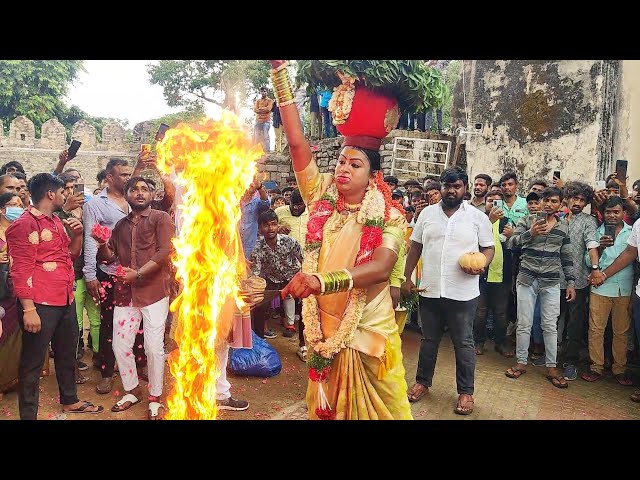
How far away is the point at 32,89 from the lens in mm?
28391

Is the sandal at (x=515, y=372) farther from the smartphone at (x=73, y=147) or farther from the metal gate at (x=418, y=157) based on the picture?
the metal gate at (x=418, y=157)

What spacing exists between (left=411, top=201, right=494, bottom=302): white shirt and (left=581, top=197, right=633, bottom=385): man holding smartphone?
1.74 metres

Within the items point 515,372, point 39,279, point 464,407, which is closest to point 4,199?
point 39,279

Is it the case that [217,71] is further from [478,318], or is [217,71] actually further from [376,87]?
[376,87]

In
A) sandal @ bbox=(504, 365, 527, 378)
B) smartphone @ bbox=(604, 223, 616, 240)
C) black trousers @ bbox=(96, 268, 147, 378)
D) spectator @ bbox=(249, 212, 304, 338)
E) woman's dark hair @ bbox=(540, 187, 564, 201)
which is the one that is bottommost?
sandal @ bbox=(504, 365, 527, 378)

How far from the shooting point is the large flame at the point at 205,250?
391cm

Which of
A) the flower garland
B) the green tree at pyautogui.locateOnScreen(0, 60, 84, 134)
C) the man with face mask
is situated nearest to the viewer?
the flower garland

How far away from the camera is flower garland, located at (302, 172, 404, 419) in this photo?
321 cm

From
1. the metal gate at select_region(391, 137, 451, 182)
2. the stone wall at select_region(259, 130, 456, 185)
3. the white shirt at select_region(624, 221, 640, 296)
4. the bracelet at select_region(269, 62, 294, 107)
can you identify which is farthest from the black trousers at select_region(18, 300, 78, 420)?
the metal gate at select_region(391, 137, 451, 182)

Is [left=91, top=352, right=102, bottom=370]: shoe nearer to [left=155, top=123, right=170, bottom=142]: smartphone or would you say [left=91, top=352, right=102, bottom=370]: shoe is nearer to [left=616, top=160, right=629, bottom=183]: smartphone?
[left=155, top=123, right=170, bottom=142]: smartphone

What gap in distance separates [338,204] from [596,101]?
9991mm

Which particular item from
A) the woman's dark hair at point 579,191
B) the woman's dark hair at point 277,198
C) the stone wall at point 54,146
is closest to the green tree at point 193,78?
the stone wall at point 54,146

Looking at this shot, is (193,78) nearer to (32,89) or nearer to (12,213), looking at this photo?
(32,89)

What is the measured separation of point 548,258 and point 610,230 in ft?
2.91
